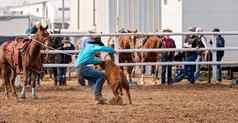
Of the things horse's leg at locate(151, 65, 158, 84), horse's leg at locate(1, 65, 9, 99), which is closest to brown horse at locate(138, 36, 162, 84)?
horse's leg at locate(151, 65, 158, 84)

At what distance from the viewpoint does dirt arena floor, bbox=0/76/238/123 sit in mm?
10875

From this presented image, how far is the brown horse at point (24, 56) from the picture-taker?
14781mm

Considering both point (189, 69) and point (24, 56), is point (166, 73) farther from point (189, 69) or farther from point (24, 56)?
point (24, 56)

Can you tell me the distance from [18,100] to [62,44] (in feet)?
17.3

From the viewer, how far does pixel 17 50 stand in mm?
14945

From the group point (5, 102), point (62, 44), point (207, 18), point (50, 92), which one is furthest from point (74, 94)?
point (207, 18)

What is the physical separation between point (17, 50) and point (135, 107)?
3.60 metres

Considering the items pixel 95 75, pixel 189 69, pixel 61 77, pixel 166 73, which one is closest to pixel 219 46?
pixel 189 69

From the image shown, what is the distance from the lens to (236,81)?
19062 mm

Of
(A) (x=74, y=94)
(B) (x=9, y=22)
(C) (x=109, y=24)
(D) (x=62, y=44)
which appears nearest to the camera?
(A) (x=74, y=94)

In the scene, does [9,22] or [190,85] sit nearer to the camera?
[190,85]

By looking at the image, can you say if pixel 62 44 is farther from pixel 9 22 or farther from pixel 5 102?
pixel 9 22

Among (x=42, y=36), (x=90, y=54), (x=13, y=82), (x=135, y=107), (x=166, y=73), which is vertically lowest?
(x=135, y=107)

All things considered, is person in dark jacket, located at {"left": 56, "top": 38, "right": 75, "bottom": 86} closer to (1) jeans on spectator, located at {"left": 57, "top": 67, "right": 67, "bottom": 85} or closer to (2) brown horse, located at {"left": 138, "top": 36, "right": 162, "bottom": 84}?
(1) jeans on spectator, located at {"left": 57, "top": 67, "right": 67, "bottom": 85}
